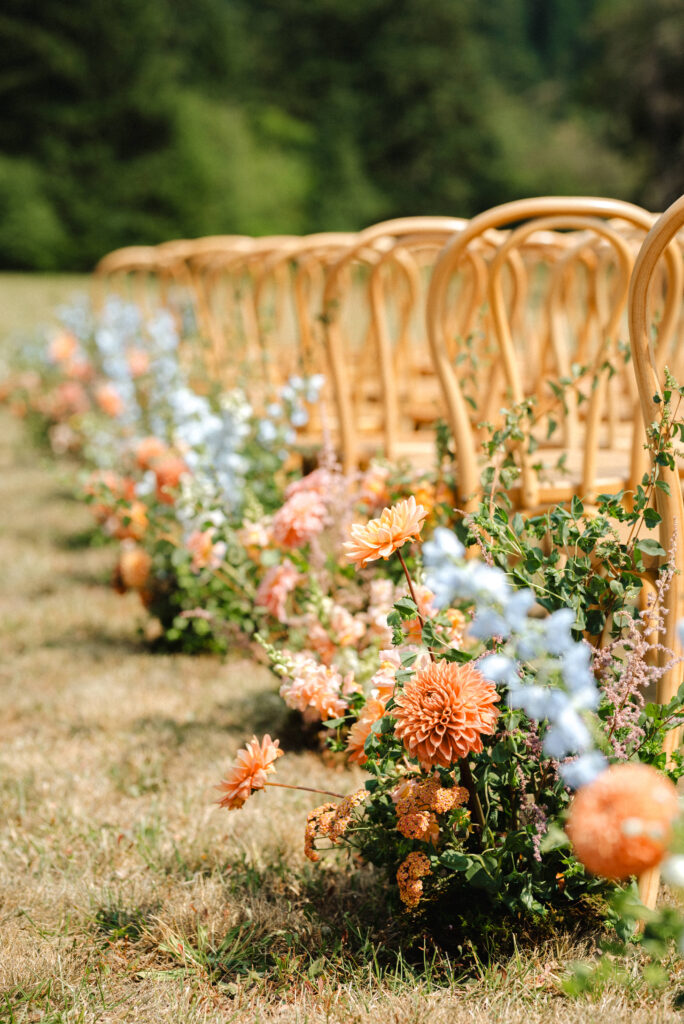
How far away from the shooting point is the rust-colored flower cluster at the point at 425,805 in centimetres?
127

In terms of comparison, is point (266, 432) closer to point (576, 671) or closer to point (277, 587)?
point (277, 587)

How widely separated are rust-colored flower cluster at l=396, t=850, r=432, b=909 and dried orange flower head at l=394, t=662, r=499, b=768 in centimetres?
A: 24

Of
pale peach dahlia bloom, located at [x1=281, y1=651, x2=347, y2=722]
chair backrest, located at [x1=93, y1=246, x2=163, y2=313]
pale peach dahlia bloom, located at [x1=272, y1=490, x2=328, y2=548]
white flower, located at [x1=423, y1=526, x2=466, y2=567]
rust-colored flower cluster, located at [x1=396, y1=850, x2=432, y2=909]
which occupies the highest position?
chair backrest, located at [x1=93, y1=246, x2=163, y2=313]

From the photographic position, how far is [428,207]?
2838cm

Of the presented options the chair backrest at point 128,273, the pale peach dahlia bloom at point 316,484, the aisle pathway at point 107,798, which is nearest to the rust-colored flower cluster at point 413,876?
the aisle pathway at point 107,798

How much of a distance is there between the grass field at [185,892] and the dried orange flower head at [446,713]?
15.6 inches

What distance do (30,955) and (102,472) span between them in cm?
246

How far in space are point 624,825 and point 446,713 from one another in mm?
507

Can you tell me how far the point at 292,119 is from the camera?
2900 centimetres

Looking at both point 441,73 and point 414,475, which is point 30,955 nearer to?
point 414,475

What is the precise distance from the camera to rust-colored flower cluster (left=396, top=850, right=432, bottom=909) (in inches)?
50.5

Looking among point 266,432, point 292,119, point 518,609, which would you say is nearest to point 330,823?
point 518,609

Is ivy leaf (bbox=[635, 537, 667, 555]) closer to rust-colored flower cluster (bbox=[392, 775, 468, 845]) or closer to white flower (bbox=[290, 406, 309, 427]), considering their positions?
rust-colored flower cluster (bbox=[392, 775, 468, 845])

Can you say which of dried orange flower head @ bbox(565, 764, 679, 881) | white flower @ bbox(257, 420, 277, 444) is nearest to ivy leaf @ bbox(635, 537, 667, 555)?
dried orange flower head @ bbox(565, 764, 679, 881)
